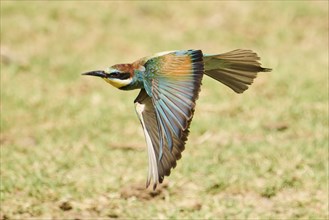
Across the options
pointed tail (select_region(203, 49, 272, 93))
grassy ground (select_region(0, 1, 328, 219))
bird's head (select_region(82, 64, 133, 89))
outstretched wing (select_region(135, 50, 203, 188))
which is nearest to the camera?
outstretched wing (select_region(135, 50, 203, 188))

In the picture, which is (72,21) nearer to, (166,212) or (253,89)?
(253,89)

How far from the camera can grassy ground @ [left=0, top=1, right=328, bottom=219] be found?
535 centimetres

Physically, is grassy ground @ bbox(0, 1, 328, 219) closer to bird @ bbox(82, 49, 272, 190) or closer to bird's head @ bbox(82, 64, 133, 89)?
bird @ bbox(82, 49, 272, 190)

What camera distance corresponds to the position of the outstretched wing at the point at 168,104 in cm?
378

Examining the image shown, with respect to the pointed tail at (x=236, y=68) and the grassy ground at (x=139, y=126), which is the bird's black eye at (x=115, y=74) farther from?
the grassy ground at (x=139, y=126)

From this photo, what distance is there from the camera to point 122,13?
10.7 m

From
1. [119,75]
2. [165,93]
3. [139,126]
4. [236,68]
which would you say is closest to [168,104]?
[165,93]

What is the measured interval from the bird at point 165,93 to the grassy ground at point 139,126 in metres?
1.17

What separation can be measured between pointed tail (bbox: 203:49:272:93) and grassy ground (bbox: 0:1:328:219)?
1.07m

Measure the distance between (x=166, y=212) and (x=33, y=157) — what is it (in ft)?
4.78

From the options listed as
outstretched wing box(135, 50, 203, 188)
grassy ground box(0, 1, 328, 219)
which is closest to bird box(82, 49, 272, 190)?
outstretched wing box(135, 50, 203, 188)

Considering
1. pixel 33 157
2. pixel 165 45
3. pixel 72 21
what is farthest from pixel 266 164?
pixel 72 21

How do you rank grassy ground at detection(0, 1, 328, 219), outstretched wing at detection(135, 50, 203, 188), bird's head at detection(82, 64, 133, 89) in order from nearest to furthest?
outstretched wing at detection(135, 50, 203, 188) → bird's head at detection(82, 64, 133, 89) → grassy ground at detection(0, 1, 328, 219)

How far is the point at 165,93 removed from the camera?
3883 mm
